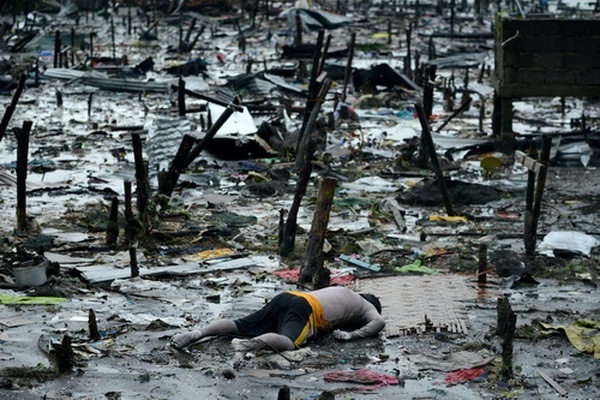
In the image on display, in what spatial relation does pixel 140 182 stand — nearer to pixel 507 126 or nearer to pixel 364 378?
pixel 364 378

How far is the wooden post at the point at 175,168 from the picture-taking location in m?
11.8

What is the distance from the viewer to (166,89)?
24.3 m

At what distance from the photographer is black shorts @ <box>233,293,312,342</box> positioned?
7281mm

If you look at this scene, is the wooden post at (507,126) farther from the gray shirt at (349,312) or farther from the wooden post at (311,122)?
the gray shirt at (349,312)

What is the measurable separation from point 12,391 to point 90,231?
5060 mm

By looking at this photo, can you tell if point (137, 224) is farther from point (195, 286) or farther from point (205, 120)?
point (205, 120)

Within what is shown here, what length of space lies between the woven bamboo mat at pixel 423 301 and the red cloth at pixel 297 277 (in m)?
0.16

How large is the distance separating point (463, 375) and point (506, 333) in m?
0.43

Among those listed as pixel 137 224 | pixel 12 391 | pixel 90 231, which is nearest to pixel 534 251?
pixel 137 224

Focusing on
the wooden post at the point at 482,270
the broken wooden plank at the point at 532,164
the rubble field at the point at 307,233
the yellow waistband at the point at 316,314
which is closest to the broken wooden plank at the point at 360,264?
the rubble field at the point at 307,233

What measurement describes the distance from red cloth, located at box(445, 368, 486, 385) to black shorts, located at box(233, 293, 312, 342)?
1.07 m

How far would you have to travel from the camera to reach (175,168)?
39.6 feet

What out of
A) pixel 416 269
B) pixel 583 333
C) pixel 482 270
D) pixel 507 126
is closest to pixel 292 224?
pixel 416 269

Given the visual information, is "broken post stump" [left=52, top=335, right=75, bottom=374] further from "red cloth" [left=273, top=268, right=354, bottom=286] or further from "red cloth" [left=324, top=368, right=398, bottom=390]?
"red cloth" [left=273, top=268, right=354, bottom=286]
